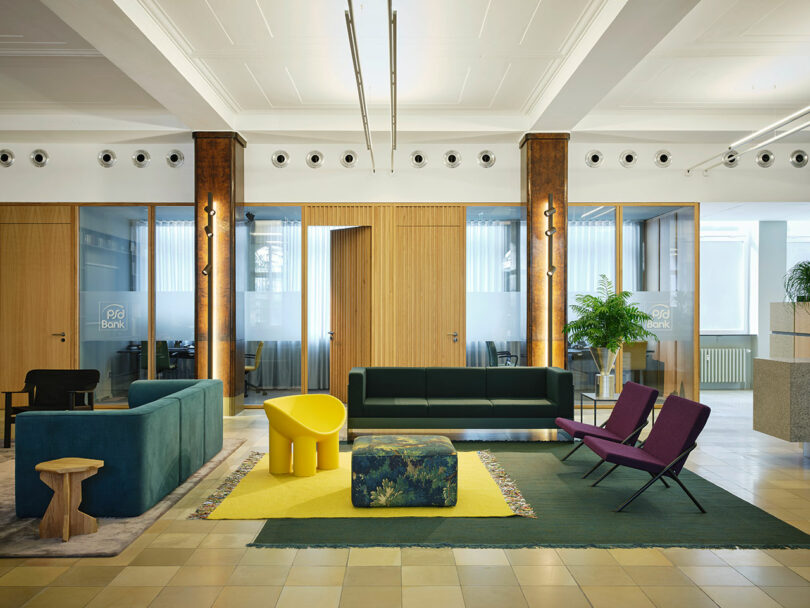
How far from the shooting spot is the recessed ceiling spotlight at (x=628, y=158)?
27.3 ft

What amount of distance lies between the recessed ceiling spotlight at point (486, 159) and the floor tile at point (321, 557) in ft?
20.3

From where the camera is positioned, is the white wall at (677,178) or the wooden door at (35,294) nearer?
the wooden door at (35,294)

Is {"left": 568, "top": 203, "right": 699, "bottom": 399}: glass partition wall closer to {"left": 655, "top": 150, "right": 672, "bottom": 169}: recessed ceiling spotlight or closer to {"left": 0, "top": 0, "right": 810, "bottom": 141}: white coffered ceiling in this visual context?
{"left": 655, "top": 150, "right": 672, "bottom": 169}: recessed ceiling spotlight

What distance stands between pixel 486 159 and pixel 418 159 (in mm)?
991

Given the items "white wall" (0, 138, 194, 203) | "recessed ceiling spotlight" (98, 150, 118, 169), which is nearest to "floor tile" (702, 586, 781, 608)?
"white wall" (0, 138, 194, 203)

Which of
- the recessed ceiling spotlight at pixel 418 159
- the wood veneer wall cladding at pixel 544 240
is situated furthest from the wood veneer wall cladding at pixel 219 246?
the wood veneer wall cladding at pixel 544 240

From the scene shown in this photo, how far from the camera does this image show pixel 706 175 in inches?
328

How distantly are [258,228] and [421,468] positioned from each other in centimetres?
526

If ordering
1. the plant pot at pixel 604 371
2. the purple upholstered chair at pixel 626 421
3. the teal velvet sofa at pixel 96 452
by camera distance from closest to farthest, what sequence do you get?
the teal velvet sofa at pixel 96 452 → the purple upholstered chair at pixel 626 421 → the plant pot at pixel 604 371

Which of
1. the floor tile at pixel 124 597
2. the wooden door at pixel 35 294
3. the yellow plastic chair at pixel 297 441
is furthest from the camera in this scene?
the wooden door at pixel 35 294

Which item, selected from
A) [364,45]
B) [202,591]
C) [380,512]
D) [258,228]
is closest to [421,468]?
[380,512]

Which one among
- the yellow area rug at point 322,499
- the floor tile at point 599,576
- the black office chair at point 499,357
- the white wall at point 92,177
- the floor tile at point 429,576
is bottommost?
the floor tile at point 599,576

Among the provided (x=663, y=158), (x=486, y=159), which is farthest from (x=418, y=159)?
(x=663, y=158)

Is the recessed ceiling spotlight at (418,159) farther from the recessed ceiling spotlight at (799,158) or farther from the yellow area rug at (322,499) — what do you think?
the recessed ceiling spotlight at (799,158)
